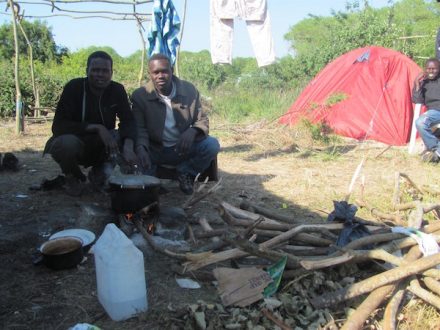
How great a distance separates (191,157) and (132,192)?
1360 millimetres

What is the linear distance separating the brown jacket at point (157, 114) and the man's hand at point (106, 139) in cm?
28

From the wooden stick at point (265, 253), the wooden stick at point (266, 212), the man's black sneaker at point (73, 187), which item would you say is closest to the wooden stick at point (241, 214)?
the wooden stick at point (266, 212)

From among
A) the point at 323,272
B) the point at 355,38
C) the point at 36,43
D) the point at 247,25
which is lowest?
the point at 323,272

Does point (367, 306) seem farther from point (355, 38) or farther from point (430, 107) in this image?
point (355, 38)

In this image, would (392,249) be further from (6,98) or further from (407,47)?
(407,47)

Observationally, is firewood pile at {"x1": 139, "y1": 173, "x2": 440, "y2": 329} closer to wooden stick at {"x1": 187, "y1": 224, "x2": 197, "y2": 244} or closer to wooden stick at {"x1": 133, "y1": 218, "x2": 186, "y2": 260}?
wooden stick at {"x1": 133, "y1": 218, "x2": 186, "y2": 260}

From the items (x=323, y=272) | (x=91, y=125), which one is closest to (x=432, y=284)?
(x=323, y=272)

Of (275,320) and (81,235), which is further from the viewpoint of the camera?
(81,235)

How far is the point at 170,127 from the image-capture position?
14.1 feet

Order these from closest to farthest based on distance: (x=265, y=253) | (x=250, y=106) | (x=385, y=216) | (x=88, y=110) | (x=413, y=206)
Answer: (x=265, y=253) → (x=385, y=216) → (x=413, y=206) → (x=88, y=110) → (x=250, y=106)

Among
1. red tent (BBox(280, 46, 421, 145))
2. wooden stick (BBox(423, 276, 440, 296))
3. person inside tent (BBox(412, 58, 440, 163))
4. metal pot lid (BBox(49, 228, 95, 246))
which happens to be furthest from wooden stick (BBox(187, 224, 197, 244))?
red tent (BBox(280, 46, 421, 145))

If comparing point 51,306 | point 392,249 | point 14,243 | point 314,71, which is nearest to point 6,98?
point 14,243

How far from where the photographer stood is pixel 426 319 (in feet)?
7.75

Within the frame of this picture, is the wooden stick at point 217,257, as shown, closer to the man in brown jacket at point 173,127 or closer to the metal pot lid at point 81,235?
the metal pot lid at point 81,235
